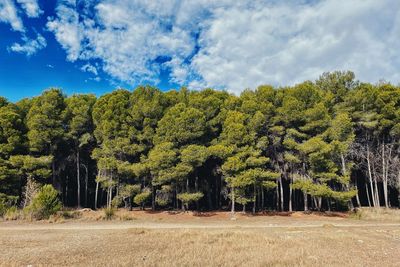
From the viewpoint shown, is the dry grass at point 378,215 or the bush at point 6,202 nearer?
the bush at point 6,202

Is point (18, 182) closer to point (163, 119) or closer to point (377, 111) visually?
point (163, 119)

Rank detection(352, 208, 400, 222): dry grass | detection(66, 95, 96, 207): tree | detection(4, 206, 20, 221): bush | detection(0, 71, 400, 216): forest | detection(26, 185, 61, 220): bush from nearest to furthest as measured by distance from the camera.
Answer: detection(26, 185, 61, 220): bush, detection(4, 206, 20, 221): bush, detection(352, 208, 400, 222): dry grass, detection(0, 71, 400, 216): forest, detection(66, 95, 96, 207): tree

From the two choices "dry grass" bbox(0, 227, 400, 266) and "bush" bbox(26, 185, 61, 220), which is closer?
"dry grass" bbox(0, 227, 400, 266)

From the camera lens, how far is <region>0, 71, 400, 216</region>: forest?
25797 millimetres

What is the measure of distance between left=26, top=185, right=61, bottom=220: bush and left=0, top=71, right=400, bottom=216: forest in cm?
344

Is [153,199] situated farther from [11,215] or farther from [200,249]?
[200,249]

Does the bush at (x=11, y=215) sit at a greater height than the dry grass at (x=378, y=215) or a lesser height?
greater

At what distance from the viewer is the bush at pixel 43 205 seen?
21.1m

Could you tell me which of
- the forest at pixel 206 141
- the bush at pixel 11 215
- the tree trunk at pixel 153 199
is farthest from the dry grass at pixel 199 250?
the tree trunk at pixel 153 199

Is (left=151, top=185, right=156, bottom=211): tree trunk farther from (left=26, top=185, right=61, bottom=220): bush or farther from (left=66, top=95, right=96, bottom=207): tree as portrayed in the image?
(left=26, top=185, right=61, bottom=220): bush

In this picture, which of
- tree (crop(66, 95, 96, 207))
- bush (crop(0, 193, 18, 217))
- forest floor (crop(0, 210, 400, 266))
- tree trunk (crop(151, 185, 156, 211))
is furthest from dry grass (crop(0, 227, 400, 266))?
tree (crop(66, 95, 96, 207))

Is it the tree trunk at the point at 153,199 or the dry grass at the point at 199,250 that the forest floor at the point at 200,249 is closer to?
the dry grass at the point at 199,250

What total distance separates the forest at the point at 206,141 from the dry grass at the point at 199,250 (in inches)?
452

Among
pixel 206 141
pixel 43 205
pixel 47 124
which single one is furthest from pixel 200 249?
pixel 47 124
